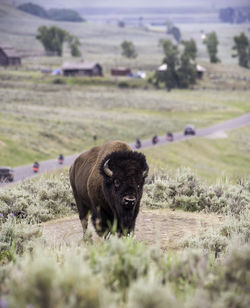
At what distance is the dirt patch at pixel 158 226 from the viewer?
9.70 m

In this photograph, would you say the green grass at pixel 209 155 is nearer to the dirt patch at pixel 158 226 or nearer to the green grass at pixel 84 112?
the green grass at pixel 84 112

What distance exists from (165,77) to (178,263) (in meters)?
103

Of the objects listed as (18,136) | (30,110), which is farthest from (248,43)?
(18,136)

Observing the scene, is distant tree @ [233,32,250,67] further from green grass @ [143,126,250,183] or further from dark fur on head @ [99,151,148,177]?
dark fur on head @ [99,151,148,177]

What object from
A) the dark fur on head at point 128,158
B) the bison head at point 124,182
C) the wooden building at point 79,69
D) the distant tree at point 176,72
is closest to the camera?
the bison head at point 124,182

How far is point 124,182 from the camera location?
8.09m

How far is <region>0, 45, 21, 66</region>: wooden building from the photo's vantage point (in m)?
122

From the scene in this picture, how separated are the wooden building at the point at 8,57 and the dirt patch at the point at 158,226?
116 meters

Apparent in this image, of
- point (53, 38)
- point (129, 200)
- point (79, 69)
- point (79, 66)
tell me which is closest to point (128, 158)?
point (129, 200)

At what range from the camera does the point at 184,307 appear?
4113 mm

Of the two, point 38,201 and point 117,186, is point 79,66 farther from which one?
point 117,186

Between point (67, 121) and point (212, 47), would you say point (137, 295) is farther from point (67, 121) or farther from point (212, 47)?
point (212, 47)

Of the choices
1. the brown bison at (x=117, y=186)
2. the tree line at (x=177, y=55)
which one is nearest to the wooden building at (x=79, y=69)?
the tree line at (x=177, y=55)

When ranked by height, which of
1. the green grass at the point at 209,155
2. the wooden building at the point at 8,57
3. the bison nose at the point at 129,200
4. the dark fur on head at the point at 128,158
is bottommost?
the green grass at the point at 209,155
